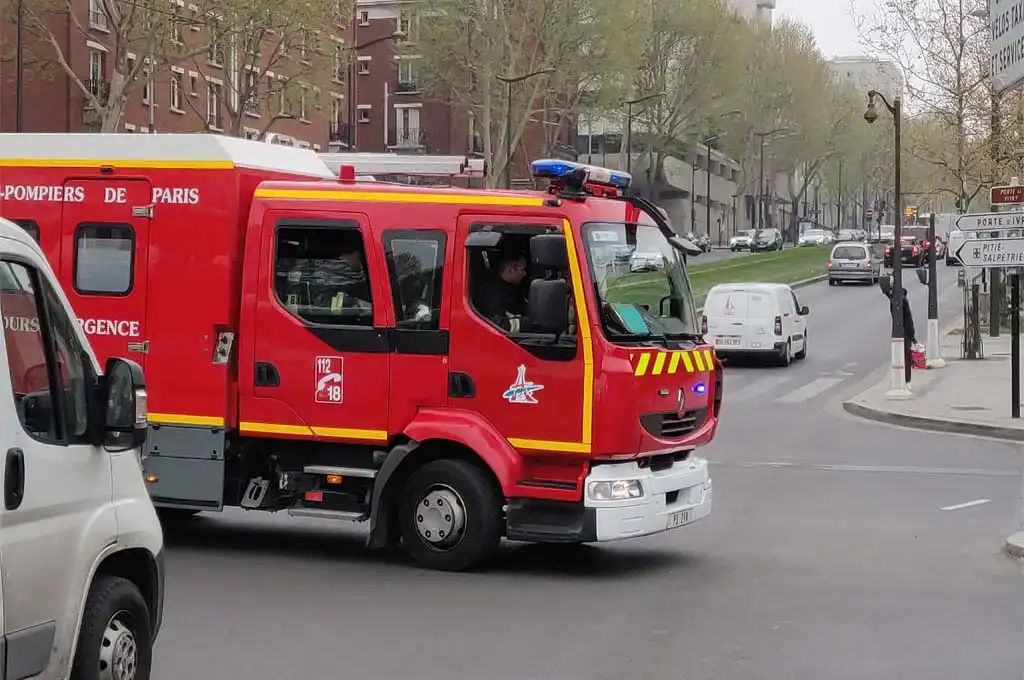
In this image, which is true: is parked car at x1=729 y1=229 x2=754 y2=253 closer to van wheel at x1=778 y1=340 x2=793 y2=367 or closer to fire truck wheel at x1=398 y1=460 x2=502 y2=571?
van wheel at x1=778 y1=340 x2=793 y2=367

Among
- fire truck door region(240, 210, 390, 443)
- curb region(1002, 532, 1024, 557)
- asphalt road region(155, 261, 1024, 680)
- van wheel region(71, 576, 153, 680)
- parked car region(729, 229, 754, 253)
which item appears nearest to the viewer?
van wheel region(71, 576, 153, 680)

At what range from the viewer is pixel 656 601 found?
990 cm

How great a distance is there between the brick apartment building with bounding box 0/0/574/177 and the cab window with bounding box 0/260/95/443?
40.7 metres

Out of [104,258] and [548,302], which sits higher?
[104,258]

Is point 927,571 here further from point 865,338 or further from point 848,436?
point 865,338

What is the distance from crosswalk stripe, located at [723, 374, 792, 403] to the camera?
2866 cm

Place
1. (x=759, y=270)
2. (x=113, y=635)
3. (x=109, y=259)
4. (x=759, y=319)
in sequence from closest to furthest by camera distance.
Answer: (x=113, y=635)
(x=109, y=259)
(x=759, y=319)
(x=759, y=270)

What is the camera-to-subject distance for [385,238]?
11.0m

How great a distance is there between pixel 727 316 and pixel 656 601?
2432cm

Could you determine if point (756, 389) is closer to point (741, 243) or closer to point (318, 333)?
point (318, 333)

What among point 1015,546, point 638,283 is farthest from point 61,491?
point 1015,546

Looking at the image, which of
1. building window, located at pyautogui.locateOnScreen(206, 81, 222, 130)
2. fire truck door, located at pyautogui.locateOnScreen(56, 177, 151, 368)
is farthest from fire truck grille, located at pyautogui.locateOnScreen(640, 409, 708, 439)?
building window, located at pyautogui.locateOnScreen(206, 81, 222, 130)

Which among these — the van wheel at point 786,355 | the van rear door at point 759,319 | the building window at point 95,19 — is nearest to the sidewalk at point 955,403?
the van wheel at point 786,355

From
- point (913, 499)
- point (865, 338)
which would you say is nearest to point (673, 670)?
point (913, 499)
